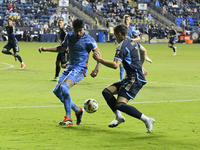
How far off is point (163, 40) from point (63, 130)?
49.0 metres

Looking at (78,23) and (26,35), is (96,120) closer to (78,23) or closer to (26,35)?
(78,23)

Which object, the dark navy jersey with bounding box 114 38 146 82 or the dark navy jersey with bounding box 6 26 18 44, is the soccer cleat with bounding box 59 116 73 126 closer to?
the dark navy jersey with bounding box 114 38 146 82

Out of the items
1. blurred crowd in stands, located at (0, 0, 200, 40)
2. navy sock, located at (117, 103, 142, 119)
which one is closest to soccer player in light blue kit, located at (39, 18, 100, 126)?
navy sock, located at (117, 103, 142, 119)

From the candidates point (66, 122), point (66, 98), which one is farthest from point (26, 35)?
point (66, 122)

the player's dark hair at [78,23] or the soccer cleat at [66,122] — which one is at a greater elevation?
the player's dark hair at [78,23]

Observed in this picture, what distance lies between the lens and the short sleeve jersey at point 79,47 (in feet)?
25.6

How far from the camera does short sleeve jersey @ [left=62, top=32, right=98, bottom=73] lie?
7793 mm

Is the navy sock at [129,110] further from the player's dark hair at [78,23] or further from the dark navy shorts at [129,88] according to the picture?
the player's dark hair at [78,23]

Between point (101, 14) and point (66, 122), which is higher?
point (66, 122)

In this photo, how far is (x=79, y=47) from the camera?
779 centimetres

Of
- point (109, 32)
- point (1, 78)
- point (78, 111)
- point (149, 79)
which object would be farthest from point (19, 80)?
point (109, 32)

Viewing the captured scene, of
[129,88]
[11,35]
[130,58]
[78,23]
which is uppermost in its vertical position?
[78,23]

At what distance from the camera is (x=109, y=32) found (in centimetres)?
5028

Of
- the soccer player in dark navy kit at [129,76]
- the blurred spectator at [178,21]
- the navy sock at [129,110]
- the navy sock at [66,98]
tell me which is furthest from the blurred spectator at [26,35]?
the navy sock at [129,110]
